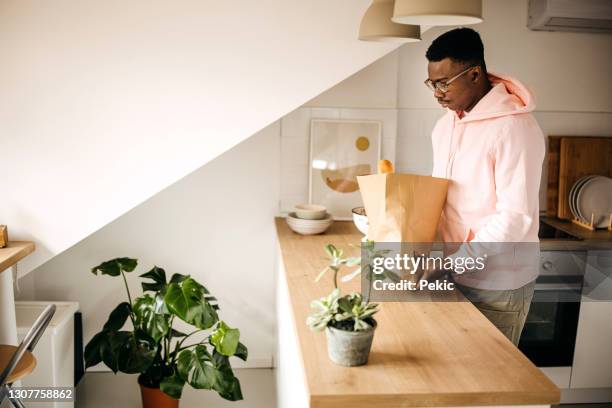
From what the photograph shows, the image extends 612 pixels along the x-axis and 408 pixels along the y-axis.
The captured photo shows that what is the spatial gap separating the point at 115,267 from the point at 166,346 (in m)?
0.43

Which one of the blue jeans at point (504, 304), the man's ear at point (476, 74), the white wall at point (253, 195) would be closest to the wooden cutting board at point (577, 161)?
the white wall at point (253, 195)

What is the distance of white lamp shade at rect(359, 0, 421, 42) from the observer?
1842 mm

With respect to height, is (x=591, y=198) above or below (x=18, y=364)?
above

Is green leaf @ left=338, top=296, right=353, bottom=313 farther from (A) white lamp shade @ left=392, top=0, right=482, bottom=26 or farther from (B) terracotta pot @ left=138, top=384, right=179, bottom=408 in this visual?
(B) terracotta pot @ left=138, top=384, right=179, bottom=408

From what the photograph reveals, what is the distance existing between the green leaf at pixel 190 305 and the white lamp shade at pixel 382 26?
51.7 inches

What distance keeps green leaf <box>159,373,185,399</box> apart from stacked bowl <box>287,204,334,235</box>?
0.84 meters

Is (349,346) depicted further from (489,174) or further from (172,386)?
(172,386)

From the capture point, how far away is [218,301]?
11.2 ft

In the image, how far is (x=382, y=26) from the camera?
6.04 feet

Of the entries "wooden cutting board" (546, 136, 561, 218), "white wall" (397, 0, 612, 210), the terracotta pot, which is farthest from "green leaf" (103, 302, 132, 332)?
"wooden cutting board" (546, 136, 561, 218)

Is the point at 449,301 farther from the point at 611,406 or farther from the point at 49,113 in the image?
the point at 611,406

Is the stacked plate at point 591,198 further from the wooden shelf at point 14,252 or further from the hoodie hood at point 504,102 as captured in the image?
the wooden shelf at point 14,252

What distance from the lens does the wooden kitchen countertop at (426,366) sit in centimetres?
138

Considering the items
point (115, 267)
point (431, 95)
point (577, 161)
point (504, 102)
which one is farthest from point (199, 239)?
point (577, 161)
